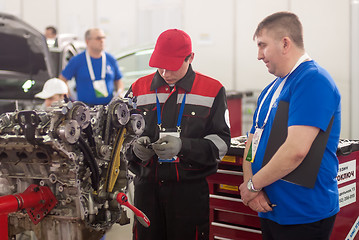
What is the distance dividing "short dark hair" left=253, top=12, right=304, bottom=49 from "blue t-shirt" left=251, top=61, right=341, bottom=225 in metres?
0.12

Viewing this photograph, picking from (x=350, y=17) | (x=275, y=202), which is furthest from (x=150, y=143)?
(x=350, y=17)

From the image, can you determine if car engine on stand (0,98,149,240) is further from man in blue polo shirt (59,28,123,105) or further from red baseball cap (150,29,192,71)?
man in blue polo shirt (59,28,123,105)

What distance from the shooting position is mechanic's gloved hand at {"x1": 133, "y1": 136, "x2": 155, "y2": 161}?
6.28 feet

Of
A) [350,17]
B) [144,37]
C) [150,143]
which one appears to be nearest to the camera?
[150,143]

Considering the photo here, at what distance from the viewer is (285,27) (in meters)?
1.71

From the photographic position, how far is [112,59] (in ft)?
15.8

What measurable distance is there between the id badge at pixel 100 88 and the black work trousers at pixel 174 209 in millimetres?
2741

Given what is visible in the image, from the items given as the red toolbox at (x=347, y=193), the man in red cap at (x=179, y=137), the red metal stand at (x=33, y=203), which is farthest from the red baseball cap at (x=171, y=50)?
the red toolbox at (x=347, y=193)

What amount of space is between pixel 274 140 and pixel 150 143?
563 millimetres

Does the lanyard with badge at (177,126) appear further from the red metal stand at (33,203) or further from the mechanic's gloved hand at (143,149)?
the red metal stand at (33,203)

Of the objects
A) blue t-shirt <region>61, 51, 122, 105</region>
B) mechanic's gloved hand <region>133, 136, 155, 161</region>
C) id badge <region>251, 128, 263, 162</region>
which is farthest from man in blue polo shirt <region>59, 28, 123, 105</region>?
id badge <region>251, 128, 263, 162</region>

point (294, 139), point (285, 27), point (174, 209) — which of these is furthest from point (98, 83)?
point (294, 139)

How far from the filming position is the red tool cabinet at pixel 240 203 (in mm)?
2480

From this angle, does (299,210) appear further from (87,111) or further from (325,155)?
(87,111)
